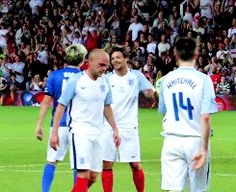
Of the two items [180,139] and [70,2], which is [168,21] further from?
[180,139]

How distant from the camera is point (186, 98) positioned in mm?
9297

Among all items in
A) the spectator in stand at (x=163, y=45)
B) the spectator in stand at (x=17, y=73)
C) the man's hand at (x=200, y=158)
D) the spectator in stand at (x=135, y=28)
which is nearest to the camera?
the man's hand at (x=200, y=158)

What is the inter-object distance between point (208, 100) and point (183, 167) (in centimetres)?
71

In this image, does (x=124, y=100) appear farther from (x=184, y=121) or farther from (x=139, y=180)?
(x=184, y=121)

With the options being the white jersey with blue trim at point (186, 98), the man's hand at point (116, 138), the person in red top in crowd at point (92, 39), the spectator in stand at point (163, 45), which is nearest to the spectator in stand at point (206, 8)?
the spectator in stand at point (163, 45)

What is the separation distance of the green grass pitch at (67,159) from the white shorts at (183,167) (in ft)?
14.7

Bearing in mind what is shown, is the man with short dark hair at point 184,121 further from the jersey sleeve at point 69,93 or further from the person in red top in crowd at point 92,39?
the person in red top in crowd at point 92,39

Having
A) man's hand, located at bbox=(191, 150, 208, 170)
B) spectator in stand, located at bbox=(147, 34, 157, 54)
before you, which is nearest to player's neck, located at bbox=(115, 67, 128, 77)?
man's hand, located at bbox=(191, 150, 208, 170)

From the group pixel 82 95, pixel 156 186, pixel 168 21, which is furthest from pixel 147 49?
pixel 82 95

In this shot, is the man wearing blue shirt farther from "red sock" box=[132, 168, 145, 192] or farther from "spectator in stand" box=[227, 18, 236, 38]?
"spectator in stand" box=[227, 18, 236, 38]

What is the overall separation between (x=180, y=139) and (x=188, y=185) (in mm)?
463

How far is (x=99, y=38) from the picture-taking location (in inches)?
1404

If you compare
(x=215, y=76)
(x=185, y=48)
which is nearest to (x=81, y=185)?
(x=185, y=48)

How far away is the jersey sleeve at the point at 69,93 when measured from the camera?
10898 mm
